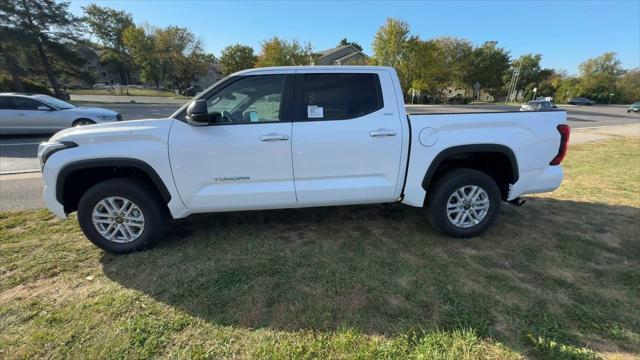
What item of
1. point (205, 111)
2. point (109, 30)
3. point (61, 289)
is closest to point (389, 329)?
point (205, 111)

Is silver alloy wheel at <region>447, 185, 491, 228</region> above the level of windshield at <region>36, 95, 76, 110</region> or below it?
below

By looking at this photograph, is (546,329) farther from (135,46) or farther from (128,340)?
(135,46)

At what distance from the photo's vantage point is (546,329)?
85.3 inches

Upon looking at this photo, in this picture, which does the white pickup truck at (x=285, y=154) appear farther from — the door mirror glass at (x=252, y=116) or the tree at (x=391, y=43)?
the tree at (x=391, y=43)

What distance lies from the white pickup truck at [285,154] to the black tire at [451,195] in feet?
0.04

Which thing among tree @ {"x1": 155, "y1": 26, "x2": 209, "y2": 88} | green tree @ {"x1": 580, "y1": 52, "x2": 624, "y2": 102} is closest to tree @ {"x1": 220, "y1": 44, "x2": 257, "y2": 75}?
tree @ {"x1": 155, "y1": 26, "x2": 209, "y2": 88}

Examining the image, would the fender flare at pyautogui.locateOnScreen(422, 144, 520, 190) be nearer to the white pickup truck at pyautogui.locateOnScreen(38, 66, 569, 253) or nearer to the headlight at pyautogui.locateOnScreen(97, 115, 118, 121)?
the white pickup truck at pyautogui.locateOnScreen(38, 66, 569, 253)

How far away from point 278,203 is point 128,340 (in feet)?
5.43

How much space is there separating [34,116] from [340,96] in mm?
11494

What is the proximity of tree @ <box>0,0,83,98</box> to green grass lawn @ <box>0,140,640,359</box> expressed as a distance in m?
30.4

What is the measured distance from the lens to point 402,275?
9.14 feet

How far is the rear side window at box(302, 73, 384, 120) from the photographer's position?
3115 mm

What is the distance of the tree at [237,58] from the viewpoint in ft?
174

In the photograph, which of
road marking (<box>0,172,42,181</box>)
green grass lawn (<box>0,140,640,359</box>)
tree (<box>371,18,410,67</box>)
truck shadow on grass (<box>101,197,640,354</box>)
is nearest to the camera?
green grass lawn (<box>0,140,640,359</box>)
